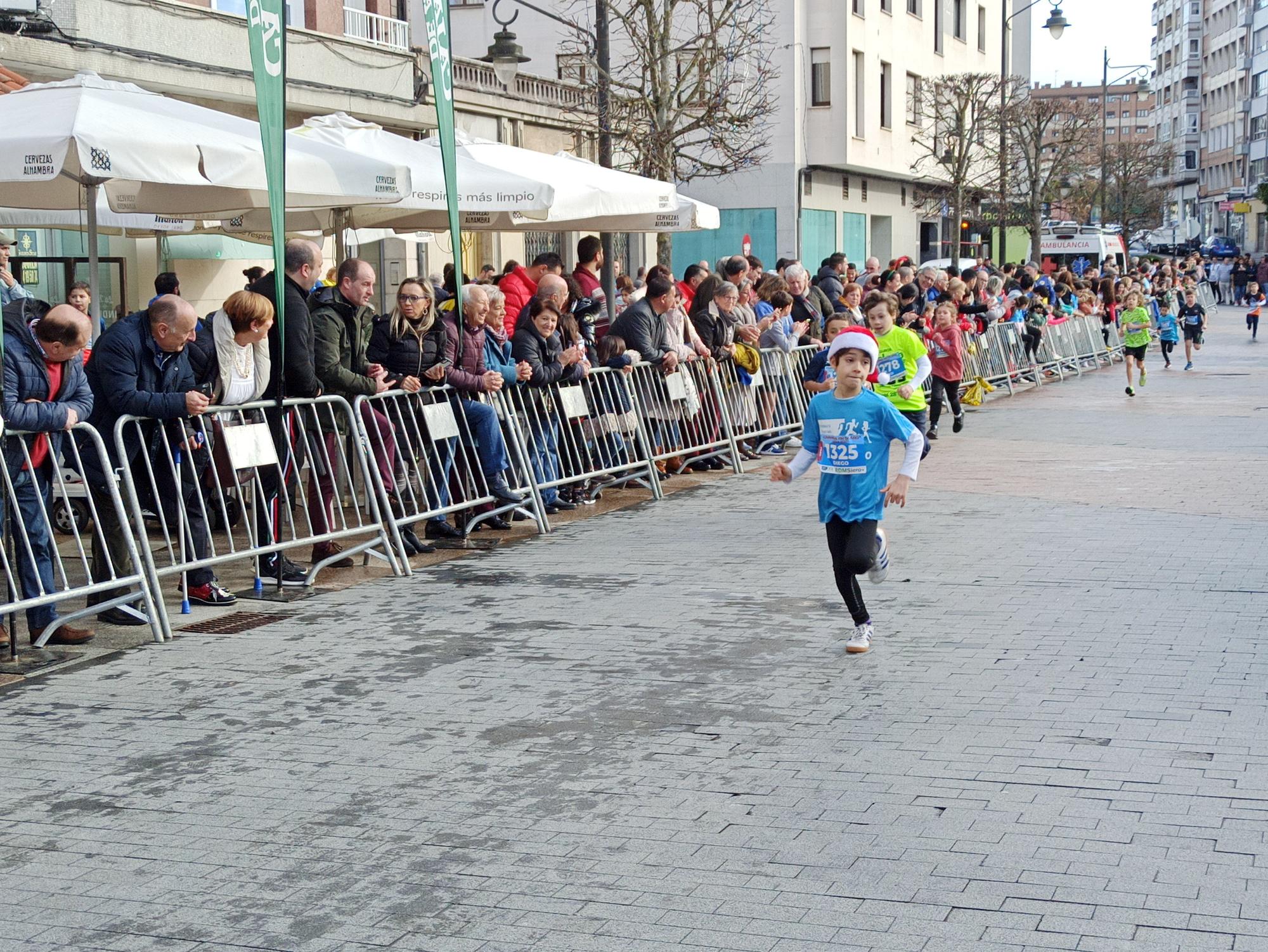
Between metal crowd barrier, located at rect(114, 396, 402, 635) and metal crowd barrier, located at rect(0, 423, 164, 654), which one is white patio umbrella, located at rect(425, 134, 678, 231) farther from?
metal crowd barrier, located at rect(0, 423, 164, 654)

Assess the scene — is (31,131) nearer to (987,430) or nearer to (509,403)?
(509,403)

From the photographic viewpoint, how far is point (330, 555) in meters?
10.1

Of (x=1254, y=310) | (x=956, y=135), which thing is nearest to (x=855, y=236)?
(x=956, y=135)

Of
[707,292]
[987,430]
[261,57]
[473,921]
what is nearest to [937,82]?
[987,430]

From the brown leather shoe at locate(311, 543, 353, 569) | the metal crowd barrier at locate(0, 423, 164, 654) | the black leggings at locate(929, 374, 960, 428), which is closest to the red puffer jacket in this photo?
the brown leather shoe at locate(311, 543, 353, 569)

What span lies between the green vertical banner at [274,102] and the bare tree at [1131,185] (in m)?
70.4

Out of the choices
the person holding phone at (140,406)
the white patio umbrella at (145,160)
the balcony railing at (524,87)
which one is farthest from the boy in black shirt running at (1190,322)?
the person holding phone at (140,406)

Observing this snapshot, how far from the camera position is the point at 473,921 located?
4.38 m

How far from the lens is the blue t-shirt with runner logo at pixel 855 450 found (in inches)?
306

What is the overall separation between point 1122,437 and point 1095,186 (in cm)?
6689

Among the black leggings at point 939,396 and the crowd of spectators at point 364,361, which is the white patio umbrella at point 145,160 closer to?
the crowd of spectators at point 364,361

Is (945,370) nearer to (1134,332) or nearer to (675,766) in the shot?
(1134,332)

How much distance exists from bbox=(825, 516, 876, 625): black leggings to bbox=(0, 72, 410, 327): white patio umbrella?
4085 millimetres

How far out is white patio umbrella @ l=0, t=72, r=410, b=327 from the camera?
8.62 m
